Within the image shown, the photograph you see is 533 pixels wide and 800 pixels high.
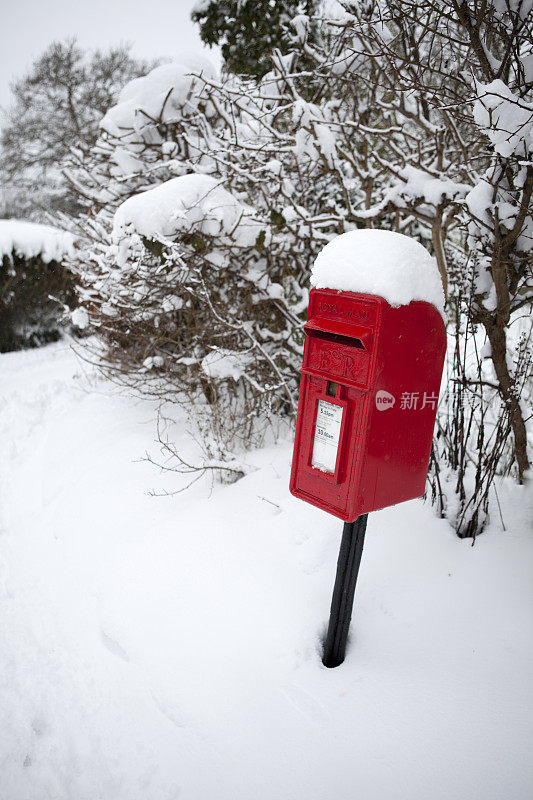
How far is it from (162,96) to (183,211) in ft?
6.62

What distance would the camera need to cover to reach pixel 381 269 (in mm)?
1537

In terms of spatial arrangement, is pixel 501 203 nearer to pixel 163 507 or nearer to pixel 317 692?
pixel 317 692

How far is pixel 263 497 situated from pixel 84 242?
166 inches

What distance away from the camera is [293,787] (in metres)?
1.67

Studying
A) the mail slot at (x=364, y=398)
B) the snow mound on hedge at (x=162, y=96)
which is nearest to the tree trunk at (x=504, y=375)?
the mail slot at (x=364, y=398)

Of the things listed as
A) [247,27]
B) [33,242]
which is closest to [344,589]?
[247,27]

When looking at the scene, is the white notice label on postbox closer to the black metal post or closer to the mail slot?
the mail slot

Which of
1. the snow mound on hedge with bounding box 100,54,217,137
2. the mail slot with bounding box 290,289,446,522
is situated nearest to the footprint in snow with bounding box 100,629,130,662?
the mail slot with bounding box 290,289,446,522

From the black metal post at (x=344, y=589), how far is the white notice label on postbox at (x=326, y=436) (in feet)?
0.85

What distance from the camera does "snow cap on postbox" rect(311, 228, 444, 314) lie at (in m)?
1.53

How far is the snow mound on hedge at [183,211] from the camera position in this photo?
3.33 metres

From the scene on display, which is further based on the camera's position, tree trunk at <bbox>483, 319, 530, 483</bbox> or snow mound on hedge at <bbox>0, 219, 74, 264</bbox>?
snow mound on hedge at <bbox>0, 219, 74, 264</bbox>

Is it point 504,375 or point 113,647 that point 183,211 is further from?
point 113,647

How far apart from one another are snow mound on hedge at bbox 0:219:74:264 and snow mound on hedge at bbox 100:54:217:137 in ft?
15.3
